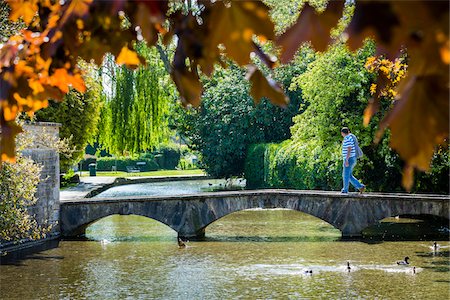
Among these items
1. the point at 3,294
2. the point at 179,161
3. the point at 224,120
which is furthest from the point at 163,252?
the point at 179,161

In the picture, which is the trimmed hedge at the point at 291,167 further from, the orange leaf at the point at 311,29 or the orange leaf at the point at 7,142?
the orange leaf at the point at 311,29

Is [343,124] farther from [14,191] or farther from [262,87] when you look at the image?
[262,87]

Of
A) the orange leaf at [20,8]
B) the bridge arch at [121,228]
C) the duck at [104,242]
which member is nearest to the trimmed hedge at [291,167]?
the bridge arch at [121,228]

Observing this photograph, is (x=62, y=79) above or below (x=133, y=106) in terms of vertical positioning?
below

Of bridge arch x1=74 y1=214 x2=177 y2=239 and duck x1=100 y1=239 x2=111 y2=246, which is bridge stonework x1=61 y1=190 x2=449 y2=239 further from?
duck x1=100 y1=239 x2=111 y2=246

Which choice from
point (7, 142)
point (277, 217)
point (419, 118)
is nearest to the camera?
point (419, 118)

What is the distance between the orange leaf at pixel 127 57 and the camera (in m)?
2.38

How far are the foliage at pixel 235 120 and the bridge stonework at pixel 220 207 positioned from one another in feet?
45.9

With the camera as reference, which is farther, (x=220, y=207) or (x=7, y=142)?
(x=220, y=207)

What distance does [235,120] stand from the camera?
3969 cm

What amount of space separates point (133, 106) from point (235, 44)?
3187cm

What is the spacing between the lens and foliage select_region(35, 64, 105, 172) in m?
30.7

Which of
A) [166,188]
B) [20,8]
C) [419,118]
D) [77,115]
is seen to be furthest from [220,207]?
[419,118]

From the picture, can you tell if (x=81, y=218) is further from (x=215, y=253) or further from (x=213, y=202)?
(x=215, y=253)
